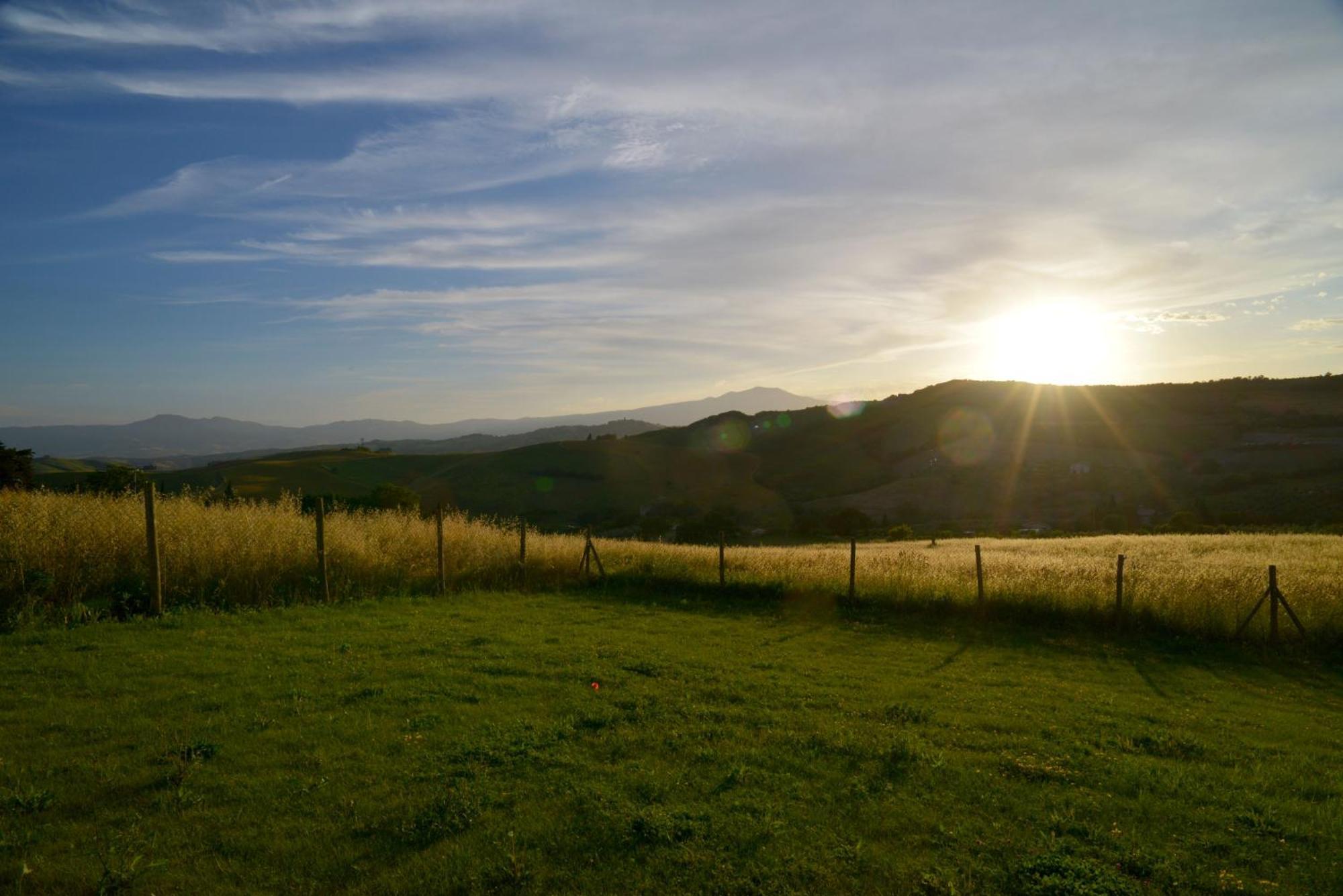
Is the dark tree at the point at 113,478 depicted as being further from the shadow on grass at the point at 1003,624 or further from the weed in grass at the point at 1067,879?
the weed in grass at the point at 1067,879

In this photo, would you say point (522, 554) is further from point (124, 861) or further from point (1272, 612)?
point (1272, 612)

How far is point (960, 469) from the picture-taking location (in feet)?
292

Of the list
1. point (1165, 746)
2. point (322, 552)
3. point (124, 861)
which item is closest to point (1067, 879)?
point (1165, 746)

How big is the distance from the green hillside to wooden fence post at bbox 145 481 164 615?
51.1 metres

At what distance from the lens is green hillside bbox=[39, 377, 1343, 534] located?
69.8 meters

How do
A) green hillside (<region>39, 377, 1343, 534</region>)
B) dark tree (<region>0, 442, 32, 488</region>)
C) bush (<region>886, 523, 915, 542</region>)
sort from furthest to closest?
green hillside (<region>39, 377, 1343, 534</region>) < bush (<region>886, 523, 915, 542</region>) < dark tree (<region>0, 442, 32, 488</region>)

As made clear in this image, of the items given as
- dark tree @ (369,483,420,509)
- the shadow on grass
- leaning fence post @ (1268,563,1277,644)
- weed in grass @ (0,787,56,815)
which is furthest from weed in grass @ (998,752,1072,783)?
dark tree @ (369,483,420,509)

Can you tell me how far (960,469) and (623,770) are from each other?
297 ft

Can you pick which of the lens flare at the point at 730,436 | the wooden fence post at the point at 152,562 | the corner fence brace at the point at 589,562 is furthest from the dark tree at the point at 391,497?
the lens flare at the point at 730,436

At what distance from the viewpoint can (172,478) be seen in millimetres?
60031

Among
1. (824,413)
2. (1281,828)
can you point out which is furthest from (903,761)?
(824,413)

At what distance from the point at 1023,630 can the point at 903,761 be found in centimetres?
1013

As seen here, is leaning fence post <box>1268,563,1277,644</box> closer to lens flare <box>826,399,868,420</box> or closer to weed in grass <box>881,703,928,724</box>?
weed in grass <box>881,703,928,724</box>

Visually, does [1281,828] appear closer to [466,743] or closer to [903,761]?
[903,761]
